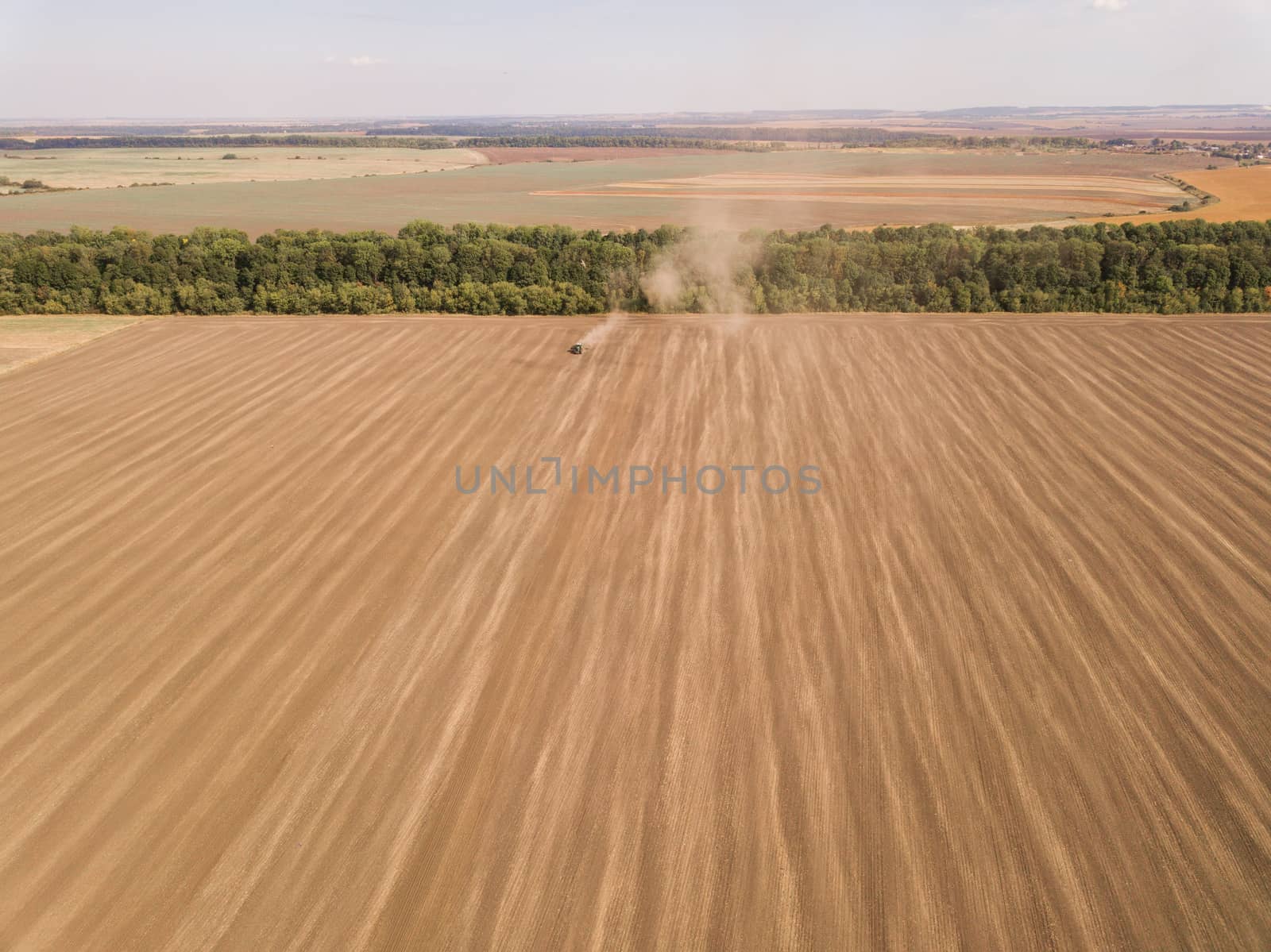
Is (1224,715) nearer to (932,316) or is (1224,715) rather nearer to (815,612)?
(815,612)

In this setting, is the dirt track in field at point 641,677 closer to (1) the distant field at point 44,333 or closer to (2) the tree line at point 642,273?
(1) the distant field at point 44,333

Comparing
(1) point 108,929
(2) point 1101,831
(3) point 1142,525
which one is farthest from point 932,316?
(1) point 108,929

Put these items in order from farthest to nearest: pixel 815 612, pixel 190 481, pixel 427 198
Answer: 1. pixel 427 198
2. pixel 190 481
3. pixel 815 612

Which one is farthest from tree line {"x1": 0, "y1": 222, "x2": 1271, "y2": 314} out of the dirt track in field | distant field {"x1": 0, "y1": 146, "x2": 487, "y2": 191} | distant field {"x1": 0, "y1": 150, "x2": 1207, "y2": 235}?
distant field {"x1": 0, "y1": 146, "x2": 487, "y2": 191}

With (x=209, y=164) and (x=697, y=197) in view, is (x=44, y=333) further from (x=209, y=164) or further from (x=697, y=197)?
(x=209, y=164)

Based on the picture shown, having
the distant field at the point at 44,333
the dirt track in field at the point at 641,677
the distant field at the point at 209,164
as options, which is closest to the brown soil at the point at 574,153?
the distant field at the point at 209,164

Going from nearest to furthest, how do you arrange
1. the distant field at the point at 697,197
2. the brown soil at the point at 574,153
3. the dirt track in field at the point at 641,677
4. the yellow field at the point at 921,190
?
the dirt track in field at the point at 641,677 < the distant field at the point at 697,197 < the yellow field at the point at 921,190 < the brown soil at the point at 574,153
